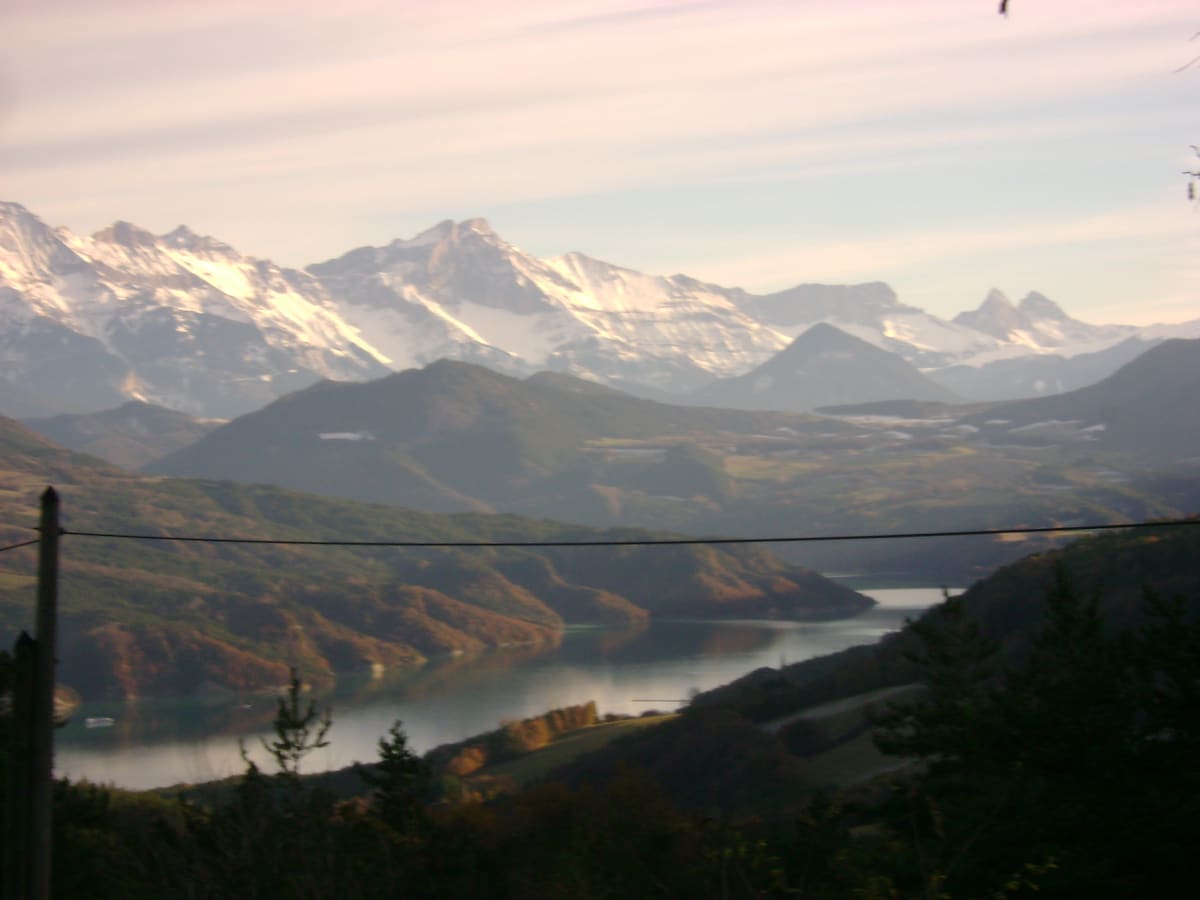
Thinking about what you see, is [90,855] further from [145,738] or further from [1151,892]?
[145,738]

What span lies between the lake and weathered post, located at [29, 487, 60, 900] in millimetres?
65665

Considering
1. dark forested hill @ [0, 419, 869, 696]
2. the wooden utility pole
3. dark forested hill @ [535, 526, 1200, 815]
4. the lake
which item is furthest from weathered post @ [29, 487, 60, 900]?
dark forested hill @ [0, 419, 869, 696]

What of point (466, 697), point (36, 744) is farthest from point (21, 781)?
point (466, 697)

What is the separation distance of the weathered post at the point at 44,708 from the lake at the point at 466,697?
65.7m

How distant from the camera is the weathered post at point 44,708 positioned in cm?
1190

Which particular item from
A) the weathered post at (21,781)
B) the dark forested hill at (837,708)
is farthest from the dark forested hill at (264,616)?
the weathered post at (21,781)

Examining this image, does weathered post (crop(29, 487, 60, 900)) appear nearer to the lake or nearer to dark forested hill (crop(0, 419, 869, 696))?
the lake

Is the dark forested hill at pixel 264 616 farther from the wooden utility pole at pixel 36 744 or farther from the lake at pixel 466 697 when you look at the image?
the wooden utility pole at pixel 36 744

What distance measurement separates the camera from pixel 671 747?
6850 cm

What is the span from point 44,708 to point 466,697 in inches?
4418

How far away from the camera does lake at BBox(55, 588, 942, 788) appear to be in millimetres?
94312

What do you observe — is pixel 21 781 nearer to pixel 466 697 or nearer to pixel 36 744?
pixel 36 744

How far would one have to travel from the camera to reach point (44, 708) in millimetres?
12156

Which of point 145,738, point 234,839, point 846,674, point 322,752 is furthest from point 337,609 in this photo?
point 234,839
